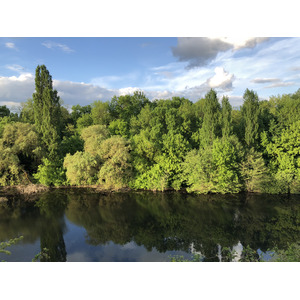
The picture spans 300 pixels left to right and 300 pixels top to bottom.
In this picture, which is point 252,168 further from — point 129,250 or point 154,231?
point 129,250

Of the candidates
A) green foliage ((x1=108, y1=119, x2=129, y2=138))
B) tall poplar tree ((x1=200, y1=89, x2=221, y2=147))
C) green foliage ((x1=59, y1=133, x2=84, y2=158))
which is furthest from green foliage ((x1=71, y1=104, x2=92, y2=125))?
tall poplar tree ((x1=200, y1=89, x2=221, y2=147))

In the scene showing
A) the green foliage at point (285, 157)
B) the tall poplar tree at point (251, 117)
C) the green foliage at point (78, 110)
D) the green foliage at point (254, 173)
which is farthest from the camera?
the green foliage at point (78, 110)

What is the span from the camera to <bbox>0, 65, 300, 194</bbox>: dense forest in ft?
85.7

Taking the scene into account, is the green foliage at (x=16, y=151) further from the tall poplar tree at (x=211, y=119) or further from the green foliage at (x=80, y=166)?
the tall poplar tree at (x=211, y=119)

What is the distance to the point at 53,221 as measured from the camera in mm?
20266

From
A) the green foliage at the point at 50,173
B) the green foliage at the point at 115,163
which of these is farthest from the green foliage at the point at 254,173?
the green foliage at the point at 50,173

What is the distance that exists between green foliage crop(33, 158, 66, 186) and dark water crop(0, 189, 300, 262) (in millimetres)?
3128

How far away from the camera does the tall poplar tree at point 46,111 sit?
98.1 feet

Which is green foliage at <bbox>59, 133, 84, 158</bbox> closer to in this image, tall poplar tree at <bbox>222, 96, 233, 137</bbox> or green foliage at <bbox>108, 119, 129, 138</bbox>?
green foliage at <bbox>108, 119, 129, 138</bbox>

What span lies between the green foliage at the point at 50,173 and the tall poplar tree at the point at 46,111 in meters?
1.15

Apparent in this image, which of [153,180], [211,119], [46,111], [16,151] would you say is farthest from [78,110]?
[211,119]

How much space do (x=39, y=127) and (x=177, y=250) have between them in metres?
24.9

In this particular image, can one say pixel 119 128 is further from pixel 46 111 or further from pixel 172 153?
pixel 172 153

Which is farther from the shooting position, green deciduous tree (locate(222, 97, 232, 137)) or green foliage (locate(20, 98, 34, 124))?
green foliage (locate(20, 98, 34, 124))
